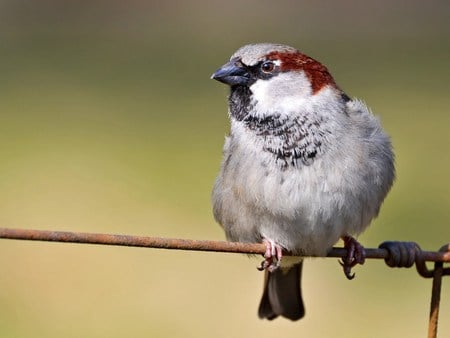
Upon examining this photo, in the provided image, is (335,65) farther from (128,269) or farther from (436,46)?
(128,269)

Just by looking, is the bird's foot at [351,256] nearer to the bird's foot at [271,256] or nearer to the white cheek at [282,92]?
the bird's foot at [271,256]

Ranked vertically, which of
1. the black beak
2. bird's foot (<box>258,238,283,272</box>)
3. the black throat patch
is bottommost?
bird's foot (<box>258,238,283,272</box>)

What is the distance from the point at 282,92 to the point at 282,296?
655 millimetres

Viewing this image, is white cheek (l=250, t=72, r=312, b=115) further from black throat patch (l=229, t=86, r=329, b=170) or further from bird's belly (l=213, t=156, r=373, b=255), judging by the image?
bird's belly (l=213, t=156, r=373, b=255)

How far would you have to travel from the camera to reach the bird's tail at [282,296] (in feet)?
9.25

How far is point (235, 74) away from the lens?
96.6 inches

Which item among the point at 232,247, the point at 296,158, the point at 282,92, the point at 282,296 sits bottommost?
the point at 282,296

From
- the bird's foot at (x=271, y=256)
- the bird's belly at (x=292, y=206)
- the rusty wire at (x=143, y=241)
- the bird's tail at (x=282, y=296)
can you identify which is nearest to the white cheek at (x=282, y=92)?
the bird's belly at (x=292, y=206)

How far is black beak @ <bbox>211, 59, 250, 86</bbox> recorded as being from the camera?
244cm

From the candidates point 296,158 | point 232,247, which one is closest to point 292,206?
point 296,158

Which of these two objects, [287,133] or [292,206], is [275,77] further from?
[292,206]

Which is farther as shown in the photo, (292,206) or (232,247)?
(292,206)

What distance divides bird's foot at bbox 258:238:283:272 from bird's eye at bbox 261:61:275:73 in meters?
0.40

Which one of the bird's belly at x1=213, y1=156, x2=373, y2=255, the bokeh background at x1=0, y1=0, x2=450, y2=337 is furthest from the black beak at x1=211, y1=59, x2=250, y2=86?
the bokeh background at x1=0, y1=0, x2=450, y2=337
